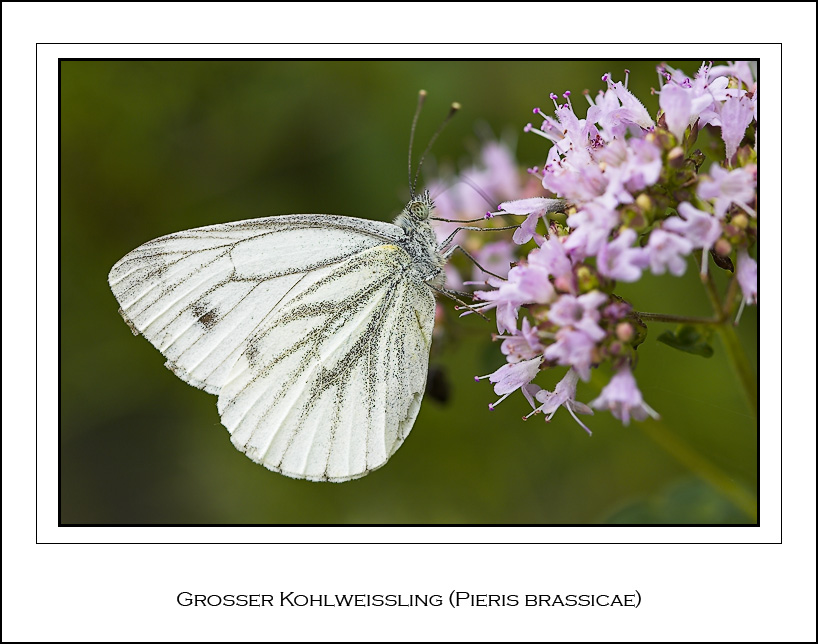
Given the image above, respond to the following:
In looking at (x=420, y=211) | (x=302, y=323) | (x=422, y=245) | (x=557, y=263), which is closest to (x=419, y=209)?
(x=420, y=211)

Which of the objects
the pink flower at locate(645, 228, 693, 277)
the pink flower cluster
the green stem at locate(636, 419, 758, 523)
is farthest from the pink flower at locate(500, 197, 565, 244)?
the green stem at locate(636, 419, 758, 523)

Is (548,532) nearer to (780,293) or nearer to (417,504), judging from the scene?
(780,293)

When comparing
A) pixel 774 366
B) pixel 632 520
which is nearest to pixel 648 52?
pixel 774 366

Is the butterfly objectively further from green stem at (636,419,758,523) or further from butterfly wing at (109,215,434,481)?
green stem at (636,419,758,523)

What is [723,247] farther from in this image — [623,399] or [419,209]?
[419,209]

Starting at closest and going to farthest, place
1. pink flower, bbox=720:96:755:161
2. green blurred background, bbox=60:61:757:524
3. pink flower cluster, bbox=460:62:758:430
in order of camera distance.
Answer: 1. pink flower cluster, bbox=460:62:758:430
2. pink flower, bbox=720:96:755:161
3. green blurred background, bbox=60:61:757:524

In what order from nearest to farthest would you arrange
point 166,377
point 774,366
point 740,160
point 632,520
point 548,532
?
point 740,160
point 774,366
point 548,532
point 632,520
point 166,377

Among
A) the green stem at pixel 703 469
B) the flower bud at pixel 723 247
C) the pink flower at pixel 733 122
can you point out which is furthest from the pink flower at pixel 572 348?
the green stem at pixel 703 469
